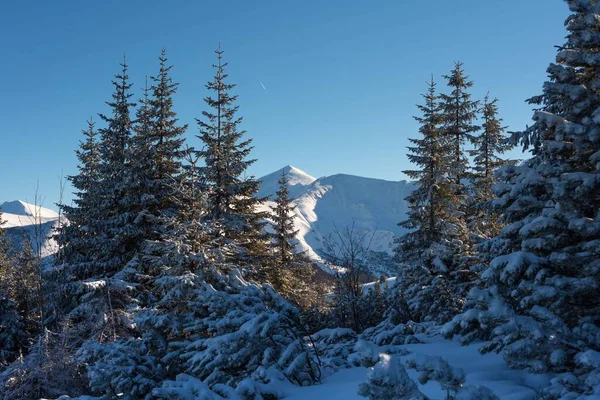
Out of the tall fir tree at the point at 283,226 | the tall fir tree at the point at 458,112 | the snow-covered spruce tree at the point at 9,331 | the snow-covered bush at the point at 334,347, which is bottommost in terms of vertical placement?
the snow-covered spruce tree at the point at 9,331

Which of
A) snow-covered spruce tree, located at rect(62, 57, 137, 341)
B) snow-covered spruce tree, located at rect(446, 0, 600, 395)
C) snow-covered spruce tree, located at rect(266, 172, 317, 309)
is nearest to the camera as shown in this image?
snow-covered spruce tree, located at rect(446, 0, 600, 395)

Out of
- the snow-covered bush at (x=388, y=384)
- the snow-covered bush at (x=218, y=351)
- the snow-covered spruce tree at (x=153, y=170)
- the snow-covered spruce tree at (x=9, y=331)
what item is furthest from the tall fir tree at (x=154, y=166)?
the snow-covered bush at (x=388, y=384)

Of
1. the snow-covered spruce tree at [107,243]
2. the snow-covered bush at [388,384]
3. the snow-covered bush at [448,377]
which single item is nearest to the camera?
the snow-covered bush at [388,384]

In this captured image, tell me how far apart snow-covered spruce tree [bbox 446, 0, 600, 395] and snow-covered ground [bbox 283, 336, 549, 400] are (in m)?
0.21

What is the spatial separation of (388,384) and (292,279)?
19.7 meters

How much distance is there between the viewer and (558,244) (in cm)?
555

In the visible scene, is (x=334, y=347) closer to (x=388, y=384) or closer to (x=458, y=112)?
(x=388, y=384)

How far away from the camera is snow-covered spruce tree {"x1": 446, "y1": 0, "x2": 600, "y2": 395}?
13.1 ft

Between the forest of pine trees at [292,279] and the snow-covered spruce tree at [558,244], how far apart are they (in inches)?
1.0

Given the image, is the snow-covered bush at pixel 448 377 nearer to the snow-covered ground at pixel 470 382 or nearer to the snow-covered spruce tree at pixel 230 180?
the snow-covered ground at pixel 470 382

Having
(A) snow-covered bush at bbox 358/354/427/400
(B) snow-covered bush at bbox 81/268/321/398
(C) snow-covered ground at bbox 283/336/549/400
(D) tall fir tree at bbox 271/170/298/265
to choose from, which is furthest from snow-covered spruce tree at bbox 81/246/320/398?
(D) tall fir tree at bbox 271/170/298/265

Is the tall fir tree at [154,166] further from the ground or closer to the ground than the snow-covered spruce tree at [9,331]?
further from the ground

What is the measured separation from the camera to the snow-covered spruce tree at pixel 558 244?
13.1 ft

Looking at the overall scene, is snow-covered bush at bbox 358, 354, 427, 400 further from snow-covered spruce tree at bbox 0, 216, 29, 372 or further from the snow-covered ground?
snow-covered spruce tree at bbox 0, 216, 29, 372
